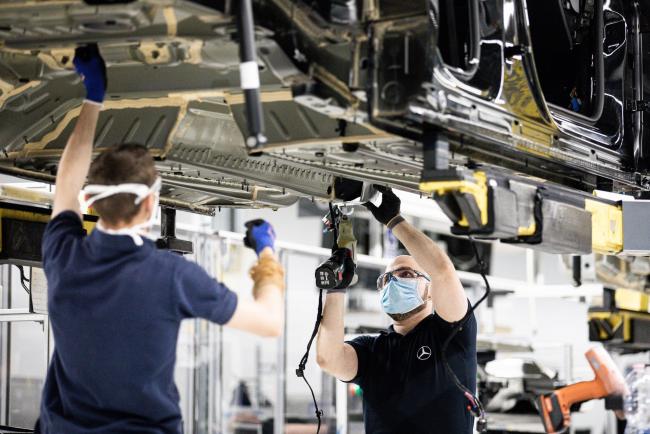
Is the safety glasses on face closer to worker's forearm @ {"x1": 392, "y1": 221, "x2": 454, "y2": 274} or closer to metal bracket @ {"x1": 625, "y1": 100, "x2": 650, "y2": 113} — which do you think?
worker's forearm @ {"x1": 392, "y1": 221, "x2": 454, "y2": 274}

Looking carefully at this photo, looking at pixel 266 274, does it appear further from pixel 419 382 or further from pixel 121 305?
pixel 419 382

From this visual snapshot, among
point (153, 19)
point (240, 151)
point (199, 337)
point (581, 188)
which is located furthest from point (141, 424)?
point (199, 337)

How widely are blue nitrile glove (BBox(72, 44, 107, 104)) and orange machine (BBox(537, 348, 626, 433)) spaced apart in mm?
4399

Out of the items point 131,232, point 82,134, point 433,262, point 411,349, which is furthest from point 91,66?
point 411,349

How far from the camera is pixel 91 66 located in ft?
11.1

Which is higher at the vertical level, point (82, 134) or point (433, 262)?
point (82, 134)

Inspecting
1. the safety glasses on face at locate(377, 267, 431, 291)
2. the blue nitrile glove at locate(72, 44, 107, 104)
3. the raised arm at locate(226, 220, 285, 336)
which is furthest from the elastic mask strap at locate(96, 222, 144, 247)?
the safety glasses on face at locate(377, 267, 431, 291)

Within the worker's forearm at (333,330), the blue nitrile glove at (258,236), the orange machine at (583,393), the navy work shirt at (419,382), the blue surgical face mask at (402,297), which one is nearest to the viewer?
the blue nitrile glove at (258,236)

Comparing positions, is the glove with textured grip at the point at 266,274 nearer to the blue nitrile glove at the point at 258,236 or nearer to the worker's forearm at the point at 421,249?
the blue nitrile glove at the point at 258,236

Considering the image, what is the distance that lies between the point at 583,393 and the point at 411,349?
2102 millimetres

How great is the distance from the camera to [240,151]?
4535mm

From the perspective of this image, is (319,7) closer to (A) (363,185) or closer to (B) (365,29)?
(B) (365,29)

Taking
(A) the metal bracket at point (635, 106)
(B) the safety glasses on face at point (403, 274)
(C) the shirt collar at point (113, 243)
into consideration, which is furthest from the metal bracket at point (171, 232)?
(A) the metal bracket at point (635, 106)

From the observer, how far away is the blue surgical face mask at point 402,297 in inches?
215
